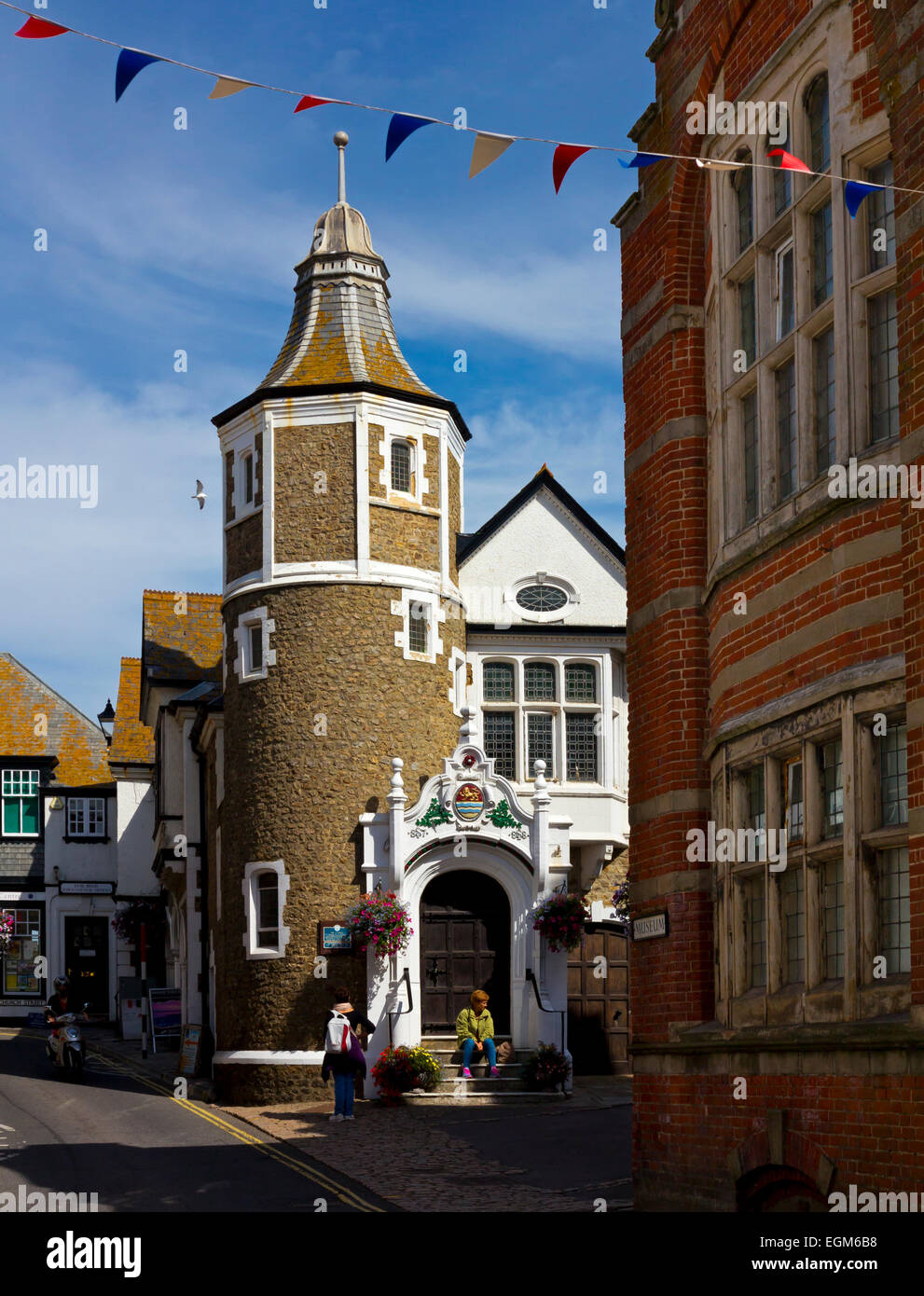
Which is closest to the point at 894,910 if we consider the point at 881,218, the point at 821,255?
the point at 881,218

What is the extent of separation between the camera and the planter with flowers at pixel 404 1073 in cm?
2453

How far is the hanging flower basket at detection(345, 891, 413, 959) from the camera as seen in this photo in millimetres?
25438

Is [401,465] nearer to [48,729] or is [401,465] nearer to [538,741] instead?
[538,741]

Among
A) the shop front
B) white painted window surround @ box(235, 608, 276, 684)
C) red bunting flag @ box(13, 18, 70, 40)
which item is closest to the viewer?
red bunting flag @ box(13, 18, 70, 40)

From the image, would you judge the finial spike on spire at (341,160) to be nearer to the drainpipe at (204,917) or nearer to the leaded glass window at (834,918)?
the drainpipe at (204,917)

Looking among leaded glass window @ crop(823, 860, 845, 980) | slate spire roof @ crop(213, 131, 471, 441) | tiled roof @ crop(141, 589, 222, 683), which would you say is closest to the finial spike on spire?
slate spire roof @ crop(213, 131, 471, 441)

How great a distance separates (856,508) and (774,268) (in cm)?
256

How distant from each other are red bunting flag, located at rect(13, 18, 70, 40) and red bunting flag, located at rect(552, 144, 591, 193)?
301 centimetres

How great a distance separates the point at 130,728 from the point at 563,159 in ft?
122

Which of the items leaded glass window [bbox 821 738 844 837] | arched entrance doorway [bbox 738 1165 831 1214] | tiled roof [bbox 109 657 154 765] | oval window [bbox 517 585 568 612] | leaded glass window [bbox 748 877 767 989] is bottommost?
arched entrance doorway [bbox 738 1165 831 1214]

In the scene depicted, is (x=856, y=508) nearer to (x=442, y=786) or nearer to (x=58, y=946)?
(x=442, y=786)

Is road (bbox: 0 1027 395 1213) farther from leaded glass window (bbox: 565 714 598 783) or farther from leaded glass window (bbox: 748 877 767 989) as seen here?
leaded glass window (bbox: 565 714 598 783)

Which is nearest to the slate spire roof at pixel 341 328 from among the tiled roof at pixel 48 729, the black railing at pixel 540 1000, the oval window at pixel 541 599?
the oval window at pixel 541 599
